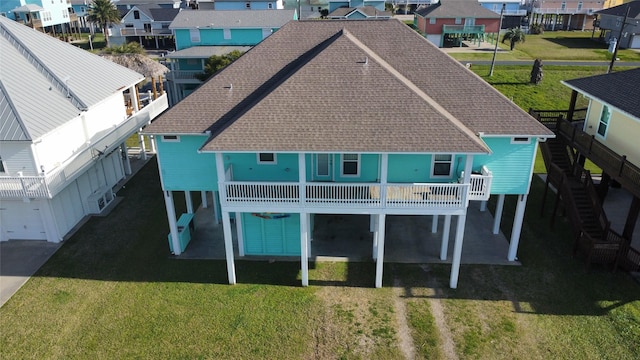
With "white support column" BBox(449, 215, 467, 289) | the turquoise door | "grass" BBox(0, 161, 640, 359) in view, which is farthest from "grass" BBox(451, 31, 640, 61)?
"white support column" BBox(449, 215, 467, 289)

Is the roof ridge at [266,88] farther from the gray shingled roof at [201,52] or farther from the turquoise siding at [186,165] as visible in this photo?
the gray shingled roof at [201,52]

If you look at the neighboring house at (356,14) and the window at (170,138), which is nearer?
the window at (170,138)

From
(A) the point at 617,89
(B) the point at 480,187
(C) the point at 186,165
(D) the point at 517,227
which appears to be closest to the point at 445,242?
(D) the point at 517,227

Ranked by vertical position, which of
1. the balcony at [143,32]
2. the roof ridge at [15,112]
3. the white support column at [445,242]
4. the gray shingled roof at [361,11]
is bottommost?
the white support column at [445,242]

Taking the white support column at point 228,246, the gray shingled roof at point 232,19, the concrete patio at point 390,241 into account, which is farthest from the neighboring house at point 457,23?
the white support column at point 228,246

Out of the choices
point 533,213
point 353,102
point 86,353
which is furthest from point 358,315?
point 533,213

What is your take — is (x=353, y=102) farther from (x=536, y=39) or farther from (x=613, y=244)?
(x=536, y=39)

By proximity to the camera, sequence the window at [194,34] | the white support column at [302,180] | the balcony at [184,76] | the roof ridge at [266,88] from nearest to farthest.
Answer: the white support column at [302,180]
the roof ridge at [266,88]
the balcony at [184,76]
the window at [194,34]

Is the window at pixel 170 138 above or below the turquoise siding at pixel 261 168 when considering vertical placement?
above
